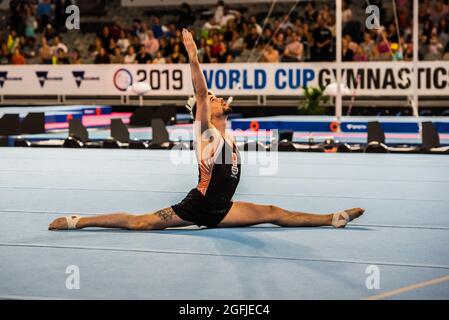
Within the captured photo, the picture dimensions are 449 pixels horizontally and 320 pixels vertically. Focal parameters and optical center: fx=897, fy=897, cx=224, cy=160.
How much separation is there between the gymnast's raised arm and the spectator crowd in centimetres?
1069

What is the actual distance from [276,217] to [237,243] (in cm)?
59

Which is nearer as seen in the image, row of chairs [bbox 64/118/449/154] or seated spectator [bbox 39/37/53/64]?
row of chairs [bbox 64/118/449/154]

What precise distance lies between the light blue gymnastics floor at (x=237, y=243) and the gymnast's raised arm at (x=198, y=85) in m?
0.86

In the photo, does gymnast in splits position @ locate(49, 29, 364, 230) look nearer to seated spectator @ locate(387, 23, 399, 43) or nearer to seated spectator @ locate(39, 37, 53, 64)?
seated spectator @ locate(387, 23, 399, 43)

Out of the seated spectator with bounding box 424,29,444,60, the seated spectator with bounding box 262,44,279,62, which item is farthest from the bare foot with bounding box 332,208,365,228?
the seated spectator with bounding box 262,44,279,62

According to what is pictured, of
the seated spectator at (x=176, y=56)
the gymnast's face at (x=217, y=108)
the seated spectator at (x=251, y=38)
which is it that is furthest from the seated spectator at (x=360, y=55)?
the gymnast's face at (x=217, y=108)

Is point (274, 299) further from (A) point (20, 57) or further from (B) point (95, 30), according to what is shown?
(B) point (95, 30)

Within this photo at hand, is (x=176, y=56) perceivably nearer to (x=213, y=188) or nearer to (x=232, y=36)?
(x=232, y=36)

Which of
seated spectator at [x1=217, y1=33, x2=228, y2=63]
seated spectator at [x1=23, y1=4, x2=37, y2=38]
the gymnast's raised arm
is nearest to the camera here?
the gymnast's raised arm

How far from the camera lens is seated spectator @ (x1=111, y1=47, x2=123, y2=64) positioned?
20.9 meters

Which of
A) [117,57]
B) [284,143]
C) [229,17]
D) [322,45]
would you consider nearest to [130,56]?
[117,57]

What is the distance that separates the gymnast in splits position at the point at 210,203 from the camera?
246 inches

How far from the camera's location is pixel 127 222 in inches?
262

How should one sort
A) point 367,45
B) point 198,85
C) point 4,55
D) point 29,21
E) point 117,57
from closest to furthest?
point 198,85 < point 367,45 < point 117,57 < point 4,55 < point 29,21
